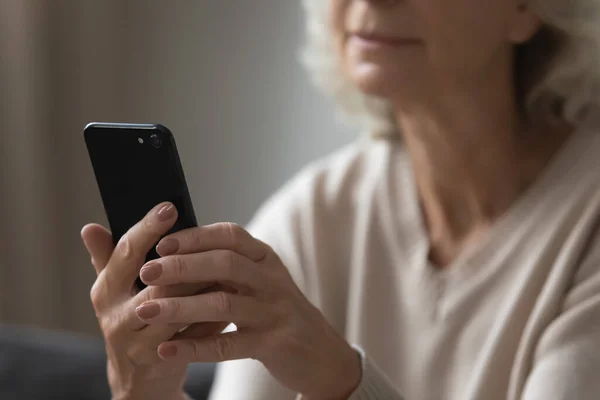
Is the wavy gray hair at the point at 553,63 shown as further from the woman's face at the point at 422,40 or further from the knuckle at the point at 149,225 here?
the knuckle at the point at 149,225

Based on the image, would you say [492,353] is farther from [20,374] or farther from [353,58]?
[20,374]

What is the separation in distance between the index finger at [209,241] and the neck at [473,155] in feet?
1.33

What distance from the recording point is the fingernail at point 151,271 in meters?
0.66

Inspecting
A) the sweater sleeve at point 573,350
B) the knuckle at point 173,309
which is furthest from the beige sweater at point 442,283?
the knuckle at point 173,309

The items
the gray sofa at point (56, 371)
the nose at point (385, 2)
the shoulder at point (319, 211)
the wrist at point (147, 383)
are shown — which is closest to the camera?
the wrist at point (147, 383)

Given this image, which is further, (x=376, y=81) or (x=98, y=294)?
(x=376, y=81)

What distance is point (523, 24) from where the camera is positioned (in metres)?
1.00

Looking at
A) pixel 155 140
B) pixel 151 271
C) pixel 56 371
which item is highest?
pixel 155 140

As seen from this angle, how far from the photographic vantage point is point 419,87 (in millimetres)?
959

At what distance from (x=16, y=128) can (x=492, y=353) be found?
1133 millimetres

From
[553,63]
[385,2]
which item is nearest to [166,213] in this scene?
[385,2]

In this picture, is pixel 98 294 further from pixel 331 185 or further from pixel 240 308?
pixel 331 185

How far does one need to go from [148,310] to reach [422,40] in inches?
19.9

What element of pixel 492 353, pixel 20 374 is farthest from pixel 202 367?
pixel 492 353
